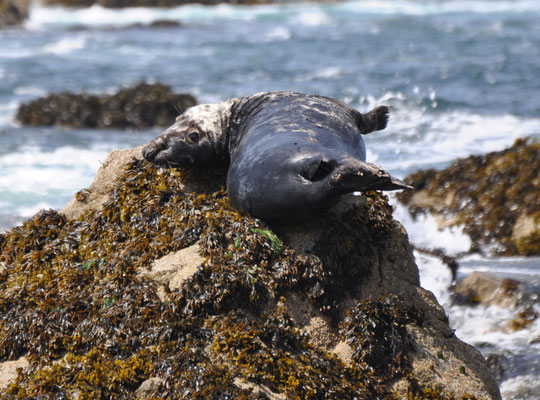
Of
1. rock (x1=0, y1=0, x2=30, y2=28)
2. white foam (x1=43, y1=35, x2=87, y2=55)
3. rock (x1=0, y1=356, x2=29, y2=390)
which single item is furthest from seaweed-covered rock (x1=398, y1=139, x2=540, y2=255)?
rock (x1=0, y1=0, x2=30, y2=28)

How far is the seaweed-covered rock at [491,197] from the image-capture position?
670 cm

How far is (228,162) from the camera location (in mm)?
5207

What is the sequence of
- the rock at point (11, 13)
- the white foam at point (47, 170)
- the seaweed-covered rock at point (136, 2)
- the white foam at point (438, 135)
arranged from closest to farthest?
the white foam at point (47, 170) < the white foam at point (438, 135) < the rock at point (11, 13) < the seaweed-covered rock at point (136, 2)

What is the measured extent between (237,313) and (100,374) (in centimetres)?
76

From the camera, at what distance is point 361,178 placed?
388 centimetres

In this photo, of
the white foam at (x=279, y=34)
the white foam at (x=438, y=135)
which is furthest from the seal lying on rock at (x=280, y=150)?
the white foam at (x=279, y=34)

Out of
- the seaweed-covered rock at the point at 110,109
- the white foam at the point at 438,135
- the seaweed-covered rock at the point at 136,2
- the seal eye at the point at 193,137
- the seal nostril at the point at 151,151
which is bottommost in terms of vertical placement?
the seaweed-covered rock at the point at 136,2

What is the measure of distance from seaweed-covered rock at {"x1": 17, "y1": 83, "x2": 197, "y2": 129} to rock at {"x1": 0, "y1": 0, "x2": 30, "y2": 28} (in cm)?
1882

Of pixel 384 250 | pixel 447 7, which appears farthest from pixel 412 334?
pixel 447 7

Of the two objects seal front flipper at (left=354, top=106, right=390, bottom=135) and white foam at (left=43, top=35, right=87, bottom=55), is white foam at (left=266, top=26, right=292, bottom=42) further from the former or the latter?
seal front flipper at (left=354, top=106, right=390, bottom=135)

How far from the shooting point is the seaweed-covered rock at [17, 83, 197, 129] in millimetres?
12523

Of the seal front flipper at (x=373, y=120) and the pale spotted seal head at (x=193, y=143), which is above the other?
the seal front flipper at (x=373, y=120)

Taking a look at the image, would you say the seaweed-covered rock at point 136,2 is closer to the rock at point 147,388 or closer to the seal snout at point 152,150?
the seal snout at point 152,150

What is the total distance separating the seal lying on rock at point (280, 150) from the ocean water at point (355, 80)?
0.82 m
